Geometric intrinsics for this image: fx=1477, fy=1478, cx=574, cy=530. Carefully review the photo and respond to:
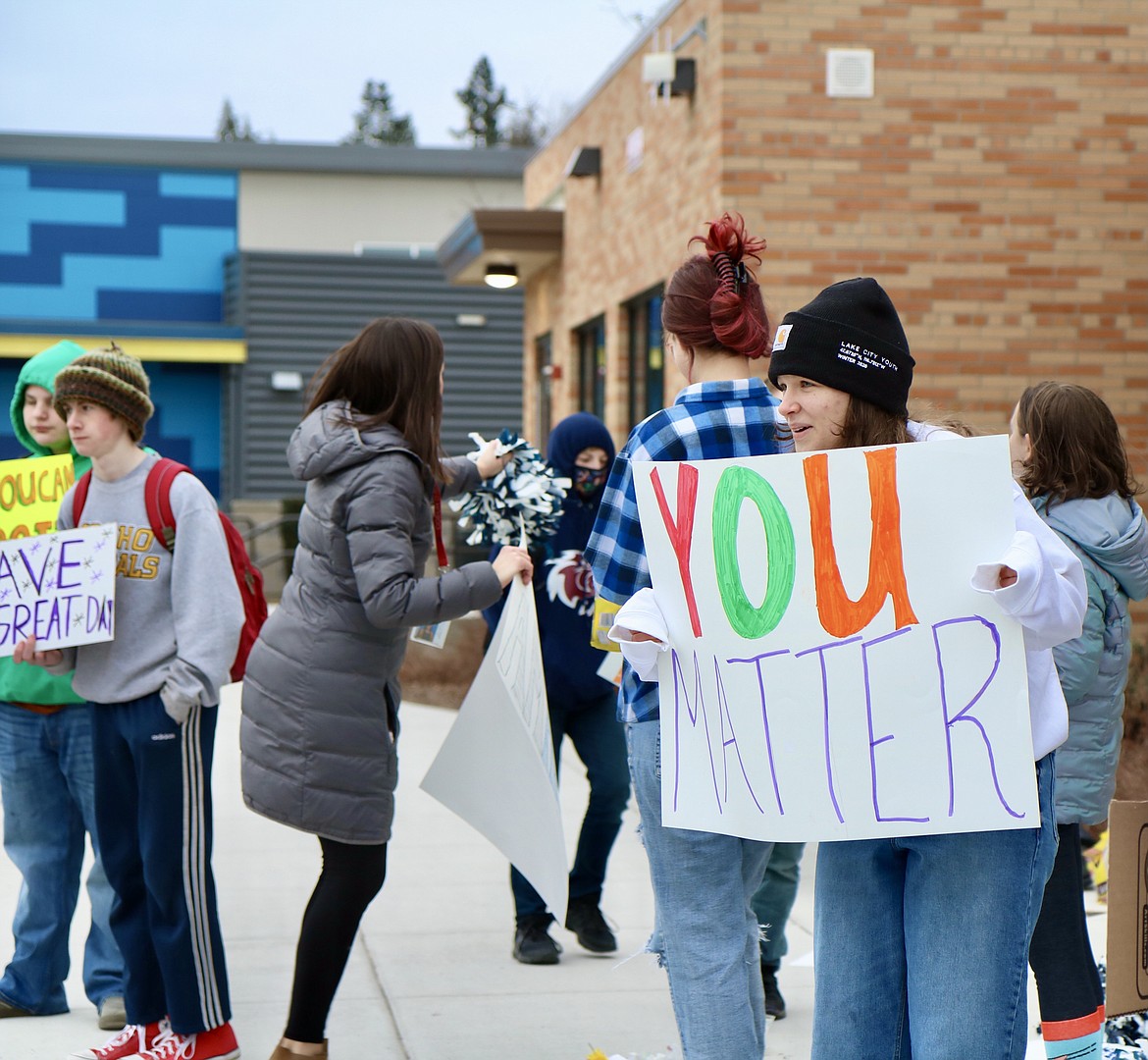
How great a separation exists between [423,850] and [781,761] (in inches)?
183

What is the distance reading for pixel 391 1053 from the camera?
4.31 metres

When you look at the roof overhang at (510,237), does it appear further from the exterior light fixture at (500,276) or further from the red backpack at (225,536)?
the red backpack at (225,536)

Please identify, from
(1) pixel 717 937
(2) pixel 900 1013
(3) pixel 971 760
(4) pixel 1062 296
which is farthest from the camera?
(4) pixel 1062 296

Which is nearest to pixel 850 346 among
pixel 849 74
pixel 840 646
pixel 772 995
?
pixel 840 646

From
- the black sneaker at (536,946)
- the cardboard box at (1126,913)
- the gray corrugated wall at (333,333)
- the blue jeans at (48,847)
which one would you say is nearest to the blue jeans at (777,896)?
the black sneaker at (536,946)

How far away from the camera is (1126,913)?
3.39 meters

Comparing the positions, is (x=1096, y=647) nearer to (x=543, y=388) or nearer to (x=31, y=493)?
(x=31, y=493)

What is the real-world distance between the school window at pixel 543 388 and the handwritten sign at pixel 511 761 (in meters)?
12.1

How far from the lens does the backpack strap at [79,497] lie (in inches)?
165

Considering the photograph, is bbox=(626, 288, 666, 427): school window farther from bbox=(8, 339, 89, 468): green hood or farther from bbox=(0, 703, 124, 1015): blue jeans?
bbox=(0, 703, 124, 1015): blue jeans

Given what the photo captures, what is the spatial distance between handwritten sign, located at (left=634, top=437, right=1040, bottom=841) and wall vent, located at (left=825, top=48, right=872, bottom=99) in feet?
23.0

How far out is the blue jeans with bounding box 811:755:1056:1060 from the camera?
2.46 metres

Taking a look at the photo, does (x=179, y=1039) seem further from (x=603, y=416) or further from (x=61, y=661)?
(x=603, y=416)

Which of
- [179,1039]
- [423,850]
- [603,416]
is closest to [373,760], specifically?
[179,1039]
